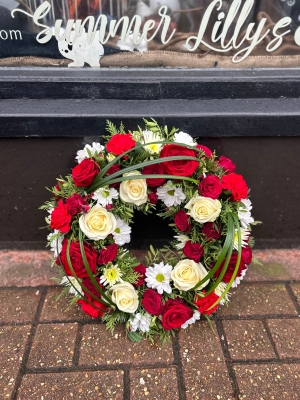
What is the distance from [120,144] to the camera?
1785 mm

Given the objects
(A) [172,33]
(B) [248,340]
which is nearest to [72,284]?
(B) [248,340]

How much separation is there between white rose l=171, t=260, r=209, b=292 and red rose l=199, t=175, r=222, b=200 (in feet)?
1.15

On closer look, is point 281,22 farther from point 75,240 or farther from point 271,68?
point 75,240

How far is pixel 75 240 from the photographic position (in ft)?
5.98

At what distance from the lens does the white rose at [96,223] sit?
5.78 feet

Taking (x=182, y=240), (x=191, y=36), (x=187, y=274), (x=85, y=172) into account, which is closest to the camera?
(x=85, y=172)

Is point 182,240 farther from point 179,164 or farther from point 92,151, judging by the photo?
point 92,151

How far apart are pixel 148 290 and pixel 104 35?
1.37 meters

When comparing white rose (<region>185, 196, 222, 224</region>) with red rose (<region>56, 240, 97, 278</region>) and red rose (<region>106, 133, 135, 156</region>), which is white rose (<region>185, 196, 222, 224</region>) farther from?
red rose (<region>56, 240, 97, 278</region>)

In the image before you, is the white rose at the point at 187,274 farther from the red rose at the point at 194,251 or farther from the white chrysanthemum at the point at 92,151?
the white chrysanthemum at the point at 92,151

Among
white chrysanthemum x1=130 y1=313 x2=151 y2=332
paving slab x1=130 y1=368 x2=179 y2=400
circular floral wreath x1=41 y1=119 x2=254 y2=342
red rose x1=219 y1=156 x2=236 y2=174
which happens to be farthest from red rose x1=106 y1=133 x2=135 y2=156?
paving slab x1=130 y1=368 x2=179 y2=400

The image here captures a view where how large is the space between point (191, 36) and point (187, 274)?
4.16ft

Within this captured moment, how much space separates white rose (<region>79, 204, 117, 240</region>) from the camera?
1.76 meters

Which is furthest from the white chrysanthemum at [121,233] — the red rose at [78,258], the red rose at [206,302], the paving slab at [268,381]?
the paving slab at [268,381]
